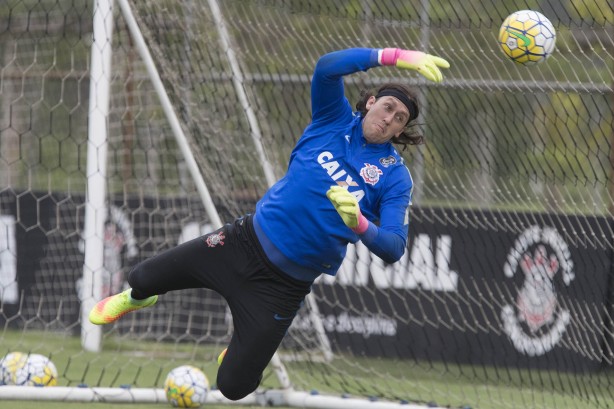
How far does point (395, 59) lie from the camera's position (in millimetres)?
4582

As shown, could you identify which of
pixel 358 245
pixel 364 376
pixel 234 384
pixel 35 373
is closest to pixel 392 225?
pixel 234 384

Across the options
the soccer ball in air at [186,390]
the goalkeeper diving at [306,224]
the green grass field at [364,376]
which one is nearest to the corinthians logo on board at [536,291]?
the green grass field at [364,376]

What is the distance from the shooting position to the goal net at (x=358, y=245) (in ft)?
24.4

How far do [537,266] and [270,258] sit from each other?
3.98m

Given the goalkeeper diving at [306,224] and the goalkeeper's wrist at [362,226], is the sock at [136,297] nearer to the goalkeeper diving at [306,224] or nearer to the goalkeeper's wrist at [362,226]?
the goalkeeper diving at [306,224]

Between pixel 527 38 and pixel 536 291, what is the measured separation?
3.56m

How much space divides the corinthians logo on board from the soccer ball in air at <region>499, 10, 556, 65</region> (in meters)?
3.04

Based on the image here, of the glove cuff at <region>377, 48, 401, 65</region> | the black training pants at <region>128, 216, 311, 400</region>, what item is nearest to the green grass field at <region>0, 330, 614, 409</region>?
the black training pants at <region>128, 216, 311, 400</region>

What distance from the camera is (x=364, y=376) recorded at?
8.28m

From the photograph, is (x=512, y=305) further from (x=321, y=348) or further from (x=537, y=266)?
(x=321, y=348)

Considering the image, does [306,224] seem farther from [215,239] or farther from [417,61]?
[417,61]

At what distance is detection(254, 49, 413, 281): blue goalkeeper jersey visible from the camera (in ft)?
16.2

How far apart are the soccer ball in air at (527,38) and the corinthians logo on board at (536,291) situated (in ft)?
9.99

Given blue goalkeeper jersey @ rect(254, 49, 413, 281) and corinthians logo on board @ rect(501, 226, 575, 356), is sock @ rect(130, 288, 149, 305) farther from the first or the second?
corinthians logo on board @ rect(501, 226, 575, 356)
